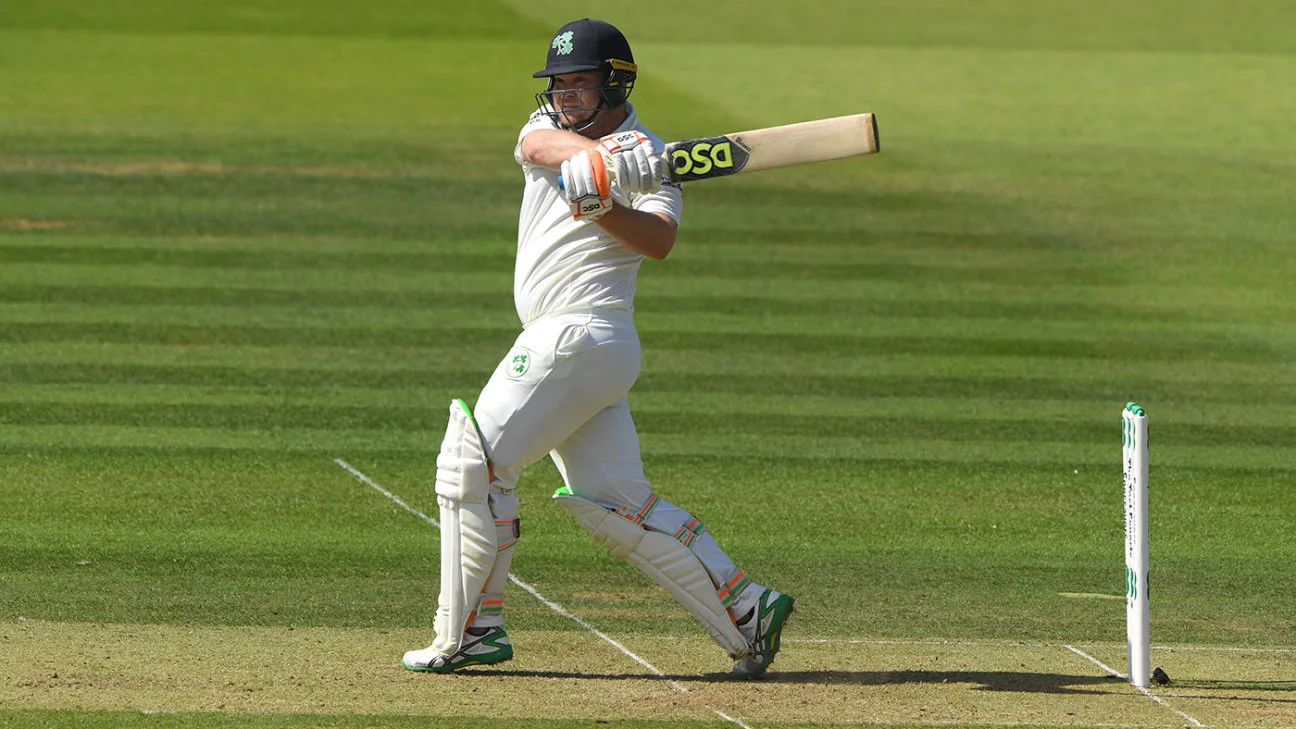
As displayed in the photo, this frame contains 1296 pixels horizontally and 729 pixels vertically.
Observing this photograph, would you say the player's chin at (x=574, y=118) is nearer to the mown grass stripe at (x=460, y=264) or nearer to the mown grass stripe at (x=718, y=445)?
the mown grass stripe at (x=718, y=445)

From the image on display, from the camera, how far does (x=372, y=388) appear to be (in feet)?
40.0

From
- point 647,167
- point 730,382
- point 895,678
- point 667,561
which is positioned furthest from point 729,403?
point 647,167

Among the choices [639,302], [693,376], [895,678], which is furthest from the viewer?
[639,302]

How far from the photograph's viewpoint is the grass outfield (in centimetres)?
630

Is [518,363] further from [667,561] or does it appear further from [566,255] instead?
[667,561]

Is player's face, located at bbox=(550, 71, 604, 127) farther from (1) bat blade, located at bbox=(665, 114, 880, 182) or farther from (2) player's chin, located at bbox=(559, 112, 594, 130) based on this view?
(1) bat blade, located at bbox=(665, 114, 880, 182)

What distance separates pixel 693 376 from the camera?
1259cm

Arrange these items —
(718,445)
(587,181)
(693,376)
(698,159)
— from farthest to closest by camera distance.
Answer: (693,376), (718,445), (698,159), (587,181)

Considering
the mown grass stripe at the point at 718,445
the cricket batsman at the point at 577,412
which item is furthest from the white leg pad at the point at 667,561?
the mown grass stripe at the point at 718,445

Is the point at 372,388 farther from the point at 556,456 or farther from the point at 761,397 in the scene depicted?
the point at 556,456

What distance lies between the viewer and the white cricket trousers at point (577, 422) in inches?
229

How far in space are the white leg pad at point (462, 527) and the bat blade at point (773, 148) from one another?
1069mm

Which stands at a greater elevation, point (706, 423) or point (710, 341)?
point (710, 341)

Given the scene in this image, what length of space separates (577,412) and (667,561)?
1.94 feet
